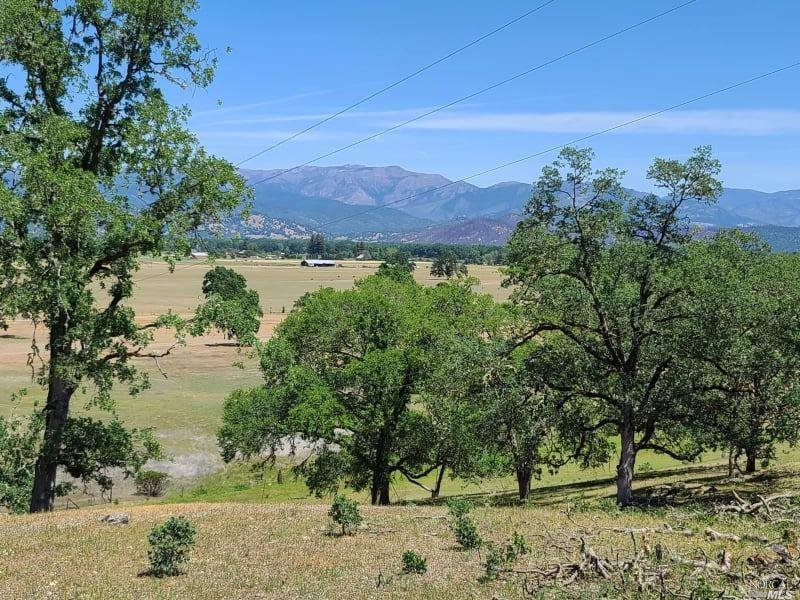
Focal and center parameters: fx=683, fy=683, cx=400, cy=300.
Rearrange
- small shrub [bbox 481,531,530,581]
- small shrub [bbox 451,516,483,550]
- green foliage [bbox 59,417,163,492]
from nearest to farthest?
small shrub [bbox 481,531,530,581] < small shrub [bbox 451,516,483,550] < green foliage [bbox 59,417,163,492]

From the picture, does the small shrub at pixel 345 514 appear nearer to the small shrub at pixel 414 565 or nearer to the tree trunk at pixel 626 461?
the small shrub at pixel 414 565

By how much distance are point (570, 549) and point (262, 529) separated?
26.7 feet

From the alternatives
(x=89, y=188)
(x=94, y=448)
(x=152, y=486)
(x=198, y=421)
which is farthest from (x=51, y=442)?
(x=198, y=421)

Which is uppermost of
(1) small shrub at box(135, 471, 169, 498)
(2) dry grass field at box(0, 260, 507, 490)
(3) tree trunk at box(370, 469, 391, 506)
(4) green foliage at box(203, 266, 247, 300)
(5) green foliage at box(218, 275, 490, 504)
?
(4) green foliage at box(203, 266, 247, 300)

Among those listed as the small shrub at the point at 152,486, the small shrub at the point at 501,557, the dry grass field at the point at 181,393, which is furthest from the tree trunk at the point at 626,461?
the small shrub at the point at 152,486

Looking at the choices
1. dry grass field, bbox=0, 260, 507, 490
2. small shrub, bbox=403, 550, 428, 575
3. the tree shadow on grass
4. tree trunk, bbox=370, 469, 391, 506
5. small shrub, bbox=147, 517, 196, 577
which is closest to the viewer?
small shrub, bbox=403, 550, 428, 575

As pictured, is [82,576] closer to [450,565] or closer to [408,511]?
[450,565]

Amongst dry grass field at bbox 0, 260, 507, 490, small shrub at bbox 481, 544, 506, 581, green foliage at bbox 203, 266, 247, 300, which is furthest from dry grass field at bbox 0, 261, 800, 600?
green foliage at bbox 203, 266, 247, 300

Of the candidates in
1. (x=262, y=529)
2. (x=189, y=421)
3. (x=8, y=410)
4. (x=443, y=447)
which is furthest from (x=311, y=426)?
(x=8, y=410)

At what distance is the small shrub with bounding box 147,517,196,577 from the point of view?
45.4ft

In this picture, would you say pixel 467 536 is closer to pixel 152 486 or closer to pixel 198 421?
pixel 152 486

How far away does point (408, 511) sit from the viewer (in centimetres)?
2167

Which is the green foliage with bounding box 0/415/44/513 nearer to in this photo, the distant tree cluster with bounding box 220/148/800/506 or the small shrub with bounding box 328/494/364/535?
the distant tree cluster with bounding box 220/148/800/506

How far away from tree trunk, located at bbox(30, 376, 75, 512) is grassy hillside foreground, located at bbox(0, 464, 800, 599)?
2.20m
